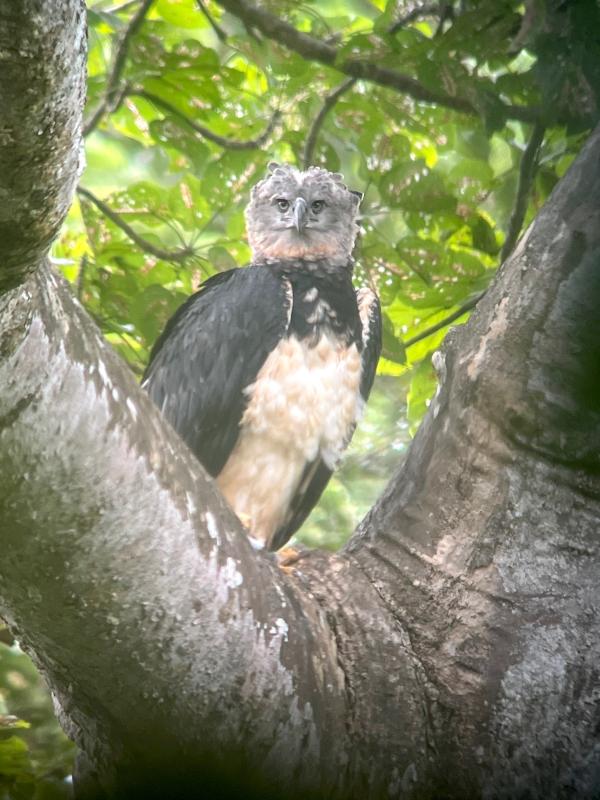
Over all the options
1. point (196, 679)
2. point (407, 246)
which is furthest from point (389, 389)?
point (196, 679)

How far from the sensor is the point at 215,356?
446 centimetres

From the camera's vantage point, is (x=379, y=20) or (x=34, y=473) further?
(x=379, y=20)

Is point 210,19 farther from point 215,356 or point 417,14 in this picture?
point 215,356

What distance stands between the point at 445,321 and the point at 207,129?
4.85ft

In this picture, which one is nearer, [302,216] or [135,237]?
[135,237]

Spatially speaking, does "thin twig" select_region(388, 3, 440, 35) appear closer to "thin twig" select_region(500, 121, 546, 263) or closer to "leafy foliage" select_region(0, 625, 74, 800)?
"thin twig" select_region(500, 121, 546, 263)

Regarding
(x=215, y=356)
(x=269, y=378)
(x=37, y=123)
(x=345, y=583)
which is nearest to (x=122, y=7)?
(x=215, y=356)

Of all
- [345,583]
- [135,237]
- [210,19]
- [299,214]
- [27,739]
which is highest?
[210,19]

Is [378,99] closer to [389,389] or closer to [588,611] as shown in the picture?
[389,389]

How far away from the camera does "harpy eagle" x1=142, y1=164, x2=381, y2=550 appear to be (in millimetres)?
4441

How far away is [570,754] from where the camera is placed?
2.61m

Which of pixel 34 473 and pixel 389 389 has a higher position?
pixel 389 389

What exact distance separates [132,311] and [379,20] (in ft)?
5.16

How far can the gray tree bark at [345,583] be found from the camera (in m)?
2.14
